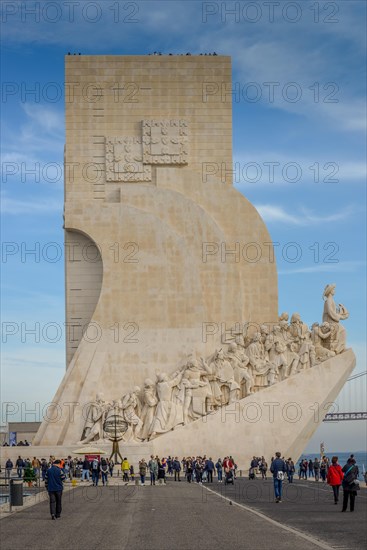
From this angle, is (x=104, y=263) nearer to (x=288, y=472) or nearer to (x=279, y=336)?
(x=279, y=336)

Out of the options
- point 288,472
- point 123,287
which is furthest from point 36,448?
point 288,472

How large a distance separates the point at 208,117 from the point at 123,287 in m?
6.66

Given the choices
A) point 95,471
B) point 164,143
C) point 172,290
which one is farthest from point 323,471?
point 164,143

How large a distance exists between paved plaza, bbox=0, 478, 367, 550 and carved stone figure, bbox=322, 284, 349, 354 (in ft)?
41.4

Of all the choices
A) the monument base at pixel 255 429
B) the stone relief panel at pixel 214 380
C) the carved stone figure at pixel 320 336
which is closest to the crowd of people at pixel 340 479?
the monument base at pixel 255 429

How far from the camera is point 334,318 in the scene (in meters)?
32.4

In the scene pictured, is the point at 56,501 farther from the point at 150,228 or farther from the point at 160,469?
the point at 150,228

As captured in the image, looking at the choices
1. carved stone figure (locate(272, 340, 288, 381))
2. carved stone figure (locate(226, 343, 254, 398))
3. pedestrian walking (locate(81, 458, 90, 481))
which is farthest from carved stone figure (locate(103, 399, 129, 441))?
carved stone figure (locate(272, 340, 288, 381))

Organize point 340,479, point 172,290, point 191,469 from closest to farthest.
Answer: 1. point 340,479
2. point 191,469
3. point 172,290

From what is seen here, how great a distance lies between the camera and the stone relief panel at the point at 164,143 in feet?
112

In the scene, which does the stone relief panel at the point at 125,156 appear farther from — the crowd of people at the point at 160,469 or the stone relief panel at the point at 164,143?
the crowd of people at the point at 160,469

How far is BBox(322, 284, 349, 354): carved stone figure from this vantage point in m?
31.9

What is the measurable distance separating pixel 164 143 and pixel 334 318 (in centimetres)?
805

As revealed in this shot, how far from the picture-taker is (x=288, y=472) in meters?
25.5
